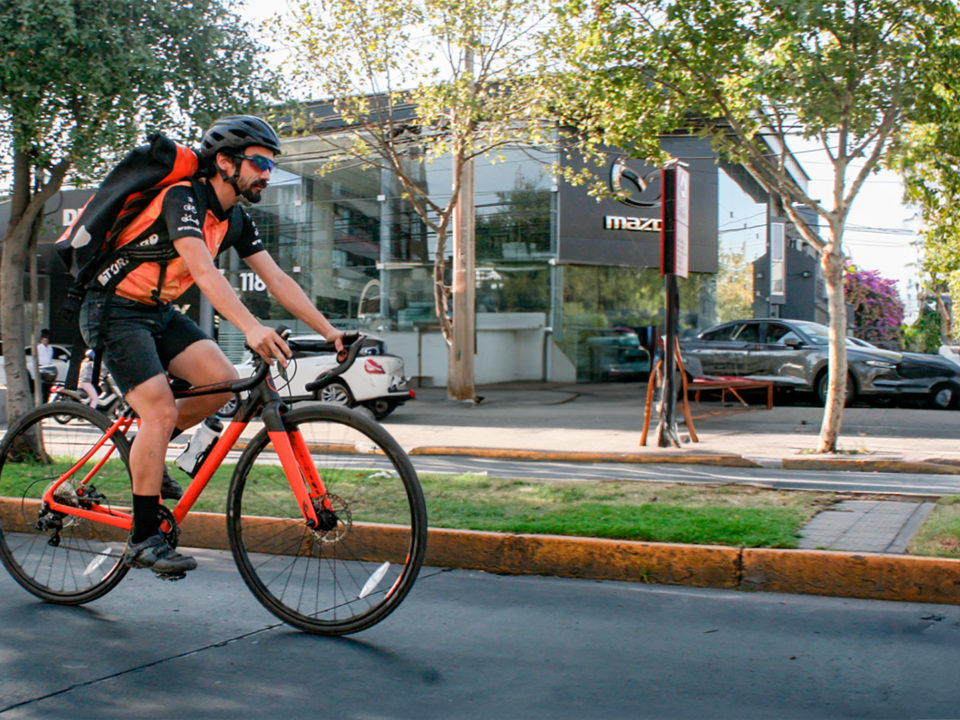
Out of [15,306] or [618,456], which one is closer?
[15,306]

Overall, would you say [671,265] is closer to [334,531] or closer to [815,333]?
[815,333]

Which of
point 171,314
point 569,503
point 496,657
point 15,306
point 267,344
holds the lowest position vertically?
point 496,657

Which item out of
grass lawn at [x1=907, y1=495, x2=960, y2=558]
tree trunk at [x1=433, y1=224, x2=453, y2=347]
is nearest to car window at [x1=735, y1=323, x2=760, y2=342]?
tree trunk at [x1=433, y1=224, x2=453, y2=347]

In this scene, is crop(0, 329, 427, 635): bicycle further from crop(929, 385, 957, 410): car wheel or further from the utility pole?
the utility pole

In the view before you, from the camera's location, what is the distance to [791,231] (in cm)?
3416

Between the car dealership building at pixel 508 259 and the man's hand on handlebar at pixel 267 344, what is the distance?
19.9 m

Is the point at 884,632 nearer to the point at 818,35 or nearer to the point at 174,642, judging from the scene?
the point at 174,642

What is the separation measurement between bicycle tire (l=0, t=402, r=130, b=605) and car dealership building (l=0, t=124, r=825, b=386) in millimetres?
18893

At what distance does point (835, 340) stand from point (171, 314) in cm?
808

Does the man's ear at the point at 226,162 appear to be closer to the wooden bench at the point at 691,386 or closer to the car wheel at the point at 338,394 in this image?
the wooden bench at the point at 691,386

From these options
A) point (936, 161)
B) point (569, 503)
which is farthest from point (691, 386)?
point (569, 503)

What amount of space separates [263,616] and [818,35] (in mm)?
8172

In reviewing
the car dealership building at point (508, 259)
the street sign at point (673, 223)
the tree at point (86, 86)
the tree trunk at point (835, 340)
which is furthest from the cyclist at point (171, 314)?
the car dealership building at point (508, 259)

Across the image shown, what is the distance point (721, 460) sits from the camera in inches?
384
